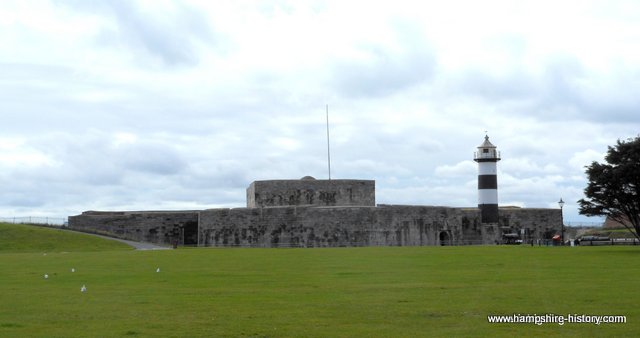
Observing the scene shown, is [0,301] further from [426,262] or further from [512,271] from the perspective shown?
[426,262]

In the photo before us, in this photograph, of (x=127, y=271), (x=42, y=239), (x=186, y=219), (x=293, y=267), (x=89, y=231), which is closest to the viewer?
(x=127, y=271)

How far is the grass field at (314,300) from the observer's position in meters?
10.3

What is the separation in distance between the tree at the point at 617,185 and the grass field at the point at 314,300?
10.6 metres

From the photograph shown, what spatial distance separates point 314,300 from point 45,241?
31.3 m

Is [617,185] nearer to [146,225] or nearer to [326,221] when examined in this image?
[326,221]

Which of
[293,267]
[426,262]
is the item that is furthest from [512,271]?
[293,267]

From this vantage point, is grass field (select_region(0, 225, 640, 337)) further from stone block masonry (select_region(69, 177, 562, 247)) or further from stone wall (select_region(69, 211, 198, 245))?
stone wall (select_region(69, 211, 198, 245))

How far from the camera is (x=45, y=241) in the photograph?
1615 inches

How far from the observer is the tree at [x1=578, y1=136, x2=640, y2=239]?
102ft

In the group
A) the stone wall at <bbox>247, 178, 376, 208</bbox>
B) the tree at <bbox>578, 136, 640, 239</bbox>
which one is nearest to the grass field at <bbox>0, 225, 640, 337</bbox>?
the tree at <bbox>578, 136, 640, 239</bbox>

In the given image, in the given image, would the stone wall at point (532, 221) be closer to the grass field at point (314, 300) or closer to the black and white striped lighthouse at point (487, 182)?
the black and white striped lighthouse at point (487, 182)

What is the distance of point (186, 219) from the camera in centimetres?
5444

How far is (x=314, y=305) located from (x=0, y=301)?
564cm

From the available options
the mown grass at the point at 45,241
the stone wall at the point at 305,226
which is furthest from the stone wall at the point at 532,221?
the mown grass at the point at 45,241
